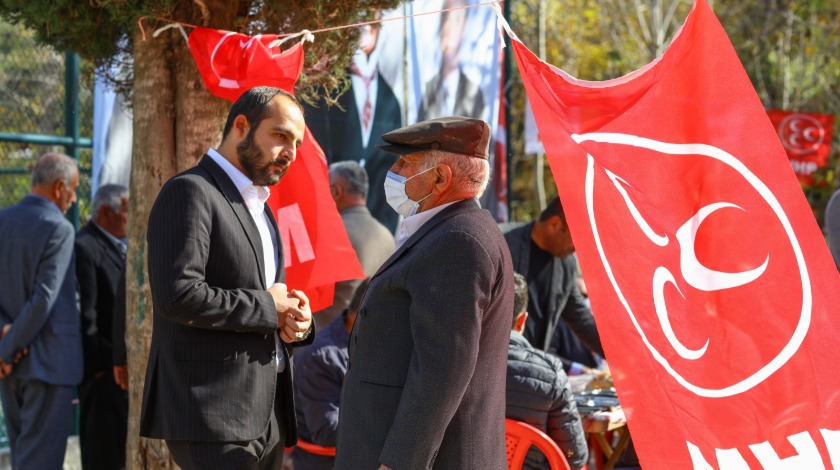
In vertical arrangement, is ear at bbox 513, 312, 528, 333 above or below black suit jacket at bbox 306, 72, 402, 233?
below

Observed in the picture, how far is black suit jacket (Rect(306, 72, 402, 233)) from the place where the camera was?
7906 mm

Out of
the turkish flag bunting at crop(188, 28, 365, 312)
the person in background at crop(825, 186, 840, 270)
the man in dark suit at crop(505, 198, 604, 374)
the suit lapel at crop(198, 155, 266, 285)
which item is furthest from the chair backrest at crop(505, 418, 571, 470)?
the person in background at crop(825, 186, 840, 270)

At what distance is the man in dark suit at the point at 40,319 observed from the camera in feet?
18.6

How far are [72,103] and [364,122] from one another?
2.17 m

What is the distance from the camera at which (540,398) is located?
4.40 metres

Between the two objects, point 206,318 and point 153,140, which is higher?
point 153,140

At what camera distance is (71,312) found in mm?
5887

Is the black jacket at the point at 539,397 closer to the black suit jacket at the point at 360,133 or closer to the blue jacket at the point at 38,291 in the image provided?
the blue jacket at the point at 38,291

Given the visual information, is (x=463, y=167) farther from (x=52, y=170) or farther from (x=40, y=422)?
(x=40, y=422)

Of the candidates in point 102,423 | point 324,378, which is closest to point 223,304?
point 324,378

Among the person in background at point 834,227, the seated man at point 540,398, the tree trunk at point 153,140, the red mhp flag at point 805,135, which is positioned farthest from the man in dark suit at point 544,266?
the red mhp flag at point 805,135

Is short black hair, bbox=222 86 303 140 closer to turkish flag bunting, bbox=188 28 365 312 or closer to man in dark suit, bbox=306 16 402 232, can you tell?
turkish flag bunting, bbox=188 28 365 312

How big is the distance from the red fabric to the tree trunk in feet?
0.52

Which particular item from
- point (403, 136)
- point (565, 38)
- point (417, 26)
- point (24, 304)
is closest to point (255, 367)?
point (403, 136)
